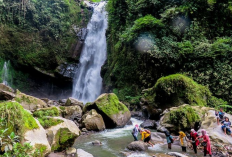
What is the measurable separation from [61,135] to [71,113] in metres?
7.27

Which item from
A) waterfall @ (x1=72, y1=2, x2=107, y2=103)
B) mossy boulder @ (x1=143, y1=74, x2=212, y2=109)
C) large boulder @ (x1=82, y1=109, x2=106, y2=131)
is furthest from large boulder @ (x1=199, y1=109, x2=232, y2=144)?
waterfall @ (x1=72, y1=2, x2=107, y2=103)

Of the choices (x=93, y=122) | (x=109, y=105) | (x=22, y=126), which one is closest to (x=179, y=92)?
(x=109, y=105)

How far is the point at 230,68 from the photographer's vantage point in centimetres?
1400

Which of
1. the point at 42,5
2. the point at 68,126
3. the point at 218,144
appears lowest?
the point at 218,144

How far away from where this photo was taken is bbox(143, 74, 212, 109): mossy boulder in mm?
13016

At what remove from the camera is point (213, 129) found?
8.71 metres

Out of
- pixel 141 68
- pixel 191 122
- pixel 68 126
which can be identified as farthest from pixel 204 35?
pixel 68 126

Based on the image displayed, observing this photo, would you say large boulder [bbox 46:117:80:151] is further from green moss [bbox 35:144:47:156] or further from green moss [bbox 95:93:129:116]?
green moss [bbox 95:93:129:116]

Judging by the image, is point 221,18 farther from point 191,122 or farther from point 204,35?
point 191,122

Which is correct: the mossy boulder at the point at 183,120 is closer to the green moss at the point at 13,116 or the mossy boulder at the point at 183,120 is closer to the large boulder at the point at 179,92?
the large boulder at the point at 179,92

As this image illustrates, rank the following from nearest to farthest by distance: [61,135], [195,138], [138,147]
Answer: [61,135]
[195,138]
[138,147]

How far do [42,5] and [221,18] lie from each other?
22.1 m

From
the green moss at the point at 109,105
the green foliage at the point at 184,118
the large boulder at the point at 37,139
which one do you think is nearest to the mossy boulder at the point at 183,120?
the green foliage at the point at 184,118

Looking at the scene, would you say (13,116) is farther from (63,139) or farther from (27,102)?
(27,102)
